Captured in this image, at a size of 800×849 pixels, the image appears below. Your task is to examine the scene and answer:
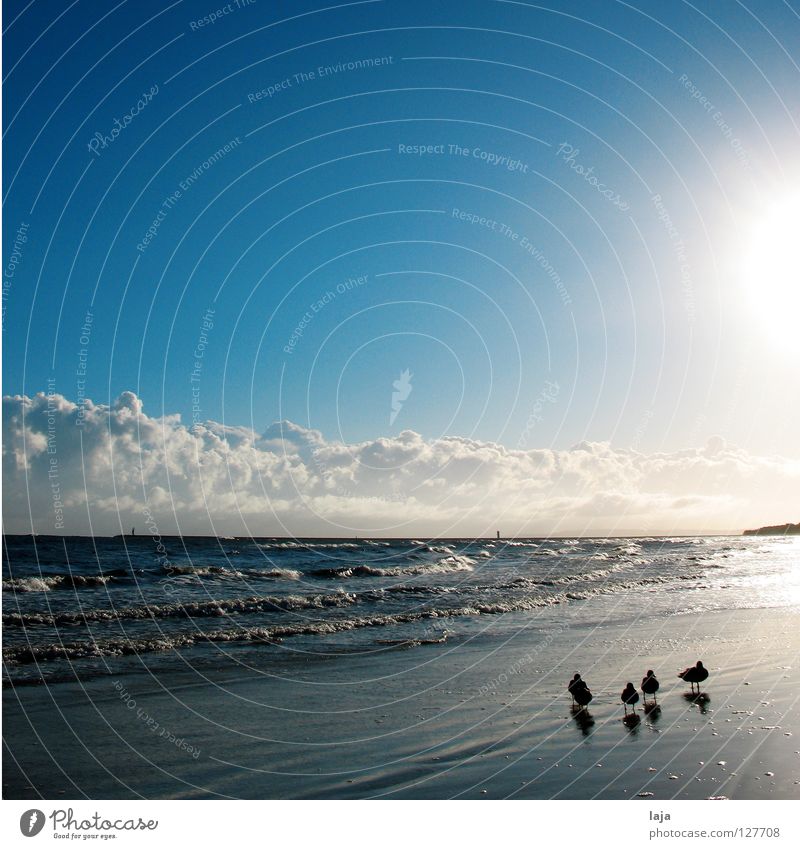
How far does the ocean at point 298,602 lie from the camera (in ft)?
58.3

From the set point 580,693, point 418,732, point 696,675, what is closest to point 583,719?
point 580,693

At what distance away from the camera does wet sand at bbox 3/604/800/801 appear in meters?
8.88

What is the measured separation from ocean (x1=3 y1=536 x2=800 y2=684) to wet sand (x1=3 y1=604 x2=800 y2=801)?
2307 mm

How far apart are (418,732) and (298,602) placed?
658 inches

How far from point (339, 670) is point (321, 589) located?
17548 mm

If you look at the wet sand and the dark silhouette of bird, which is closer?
the wet sand

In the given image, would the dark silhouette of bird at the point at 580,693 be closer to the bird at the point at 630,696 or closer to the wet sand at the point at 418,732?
the wet sand at the point at 418,732

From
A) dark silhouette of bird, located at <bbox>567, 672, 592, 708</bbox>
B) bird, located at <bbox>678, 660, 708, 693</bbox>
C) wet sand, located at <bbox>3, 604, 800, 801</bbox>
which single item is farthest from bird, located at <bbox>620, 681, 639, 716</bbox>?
bird, located at <bbox>678, 660, 708, 693</bbox>

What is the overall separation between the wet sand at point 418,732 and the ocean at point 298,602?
2307 millimetres

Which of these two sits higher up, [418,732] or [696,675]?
[696,675]

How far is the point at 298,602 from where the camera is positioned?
88.5 feet

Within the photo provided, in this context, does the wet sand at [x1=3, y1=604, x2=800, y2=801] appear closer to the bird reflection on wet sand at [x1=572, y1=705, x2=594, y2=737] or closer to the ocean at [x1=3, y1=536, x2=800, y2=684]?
the bird reflection on wet sand at [x1=572, y1=705, x2=594, y2=737]

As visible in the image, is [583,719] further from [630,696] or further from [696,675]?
[696,675]
